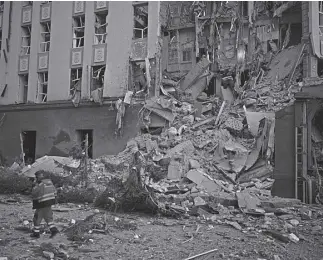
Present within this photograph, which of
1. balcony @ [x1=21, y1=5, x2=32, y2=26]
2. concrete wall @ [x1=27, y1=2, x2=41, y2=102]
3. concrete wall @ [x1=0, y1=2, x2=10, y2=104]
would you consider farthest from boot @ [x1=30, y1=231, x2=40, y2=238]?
balcony @ [x1=21, y1=5, x2=32, y2=26]

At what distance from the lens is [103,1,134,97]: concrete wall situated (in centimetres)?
1761

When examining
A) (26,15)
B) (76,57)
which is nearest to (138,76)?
(76,57)

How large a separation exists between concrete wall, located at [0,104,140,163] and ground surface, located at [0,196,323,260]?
29.9ft

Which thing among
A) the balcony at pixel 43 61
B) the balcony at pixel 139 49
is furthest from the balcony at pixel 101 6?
the balcony at pixel 43 61

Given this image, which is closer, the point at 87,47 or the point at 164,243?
the point at 164,243

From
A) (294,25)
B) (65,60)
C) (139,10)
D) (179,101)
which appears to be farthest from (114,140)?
(294,25)

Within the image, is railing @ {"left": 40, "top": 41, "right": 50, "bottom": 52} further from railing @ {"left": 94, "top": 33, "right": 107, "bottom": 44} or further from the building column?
the building column

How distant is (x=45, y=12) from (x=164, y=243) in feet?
60.2

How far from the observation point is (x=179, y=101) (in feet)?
57.2

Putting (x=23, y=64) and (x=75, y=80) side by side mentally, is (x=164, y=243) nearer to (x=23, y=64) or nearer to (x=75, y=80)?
(x=75, y=80)

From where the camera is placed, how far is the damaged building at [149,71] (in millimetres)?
16203

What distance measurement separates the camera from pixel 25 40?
21.1 m

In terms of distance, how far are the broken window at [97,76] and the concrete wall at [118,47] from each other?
64cm

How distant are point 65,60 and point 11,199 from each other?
1037 centimetres
